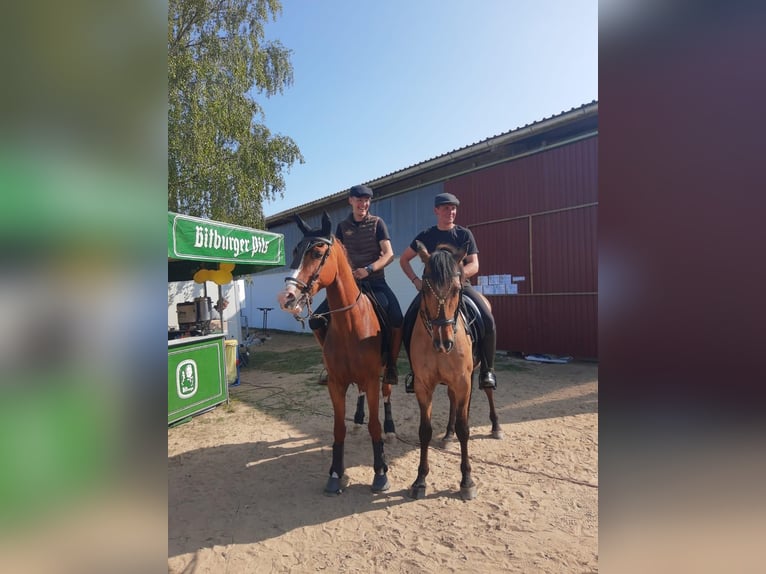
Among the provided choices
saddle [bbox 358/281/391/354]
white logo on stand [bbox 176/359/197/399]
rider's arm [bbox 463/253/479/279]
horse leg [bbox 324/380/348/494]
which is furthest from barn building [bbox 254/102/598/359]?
white logo on stand [bbox 176/359/197/399]

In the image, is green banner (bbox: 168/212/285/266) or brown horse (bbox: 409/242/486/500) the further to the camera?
green banner (bbox: 168/212/285/266)

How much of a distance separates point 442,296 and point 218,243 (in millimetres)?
4109

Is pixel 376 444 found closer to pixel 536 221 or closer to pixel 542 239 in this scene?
pixel 542 239

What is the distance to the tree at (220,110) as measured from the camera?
9.89 metres

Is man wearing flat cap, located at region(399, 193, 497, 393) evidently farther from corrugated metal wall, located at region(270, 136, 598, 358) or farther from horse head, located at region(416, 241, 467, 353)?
corrugated metal wall, located at region(270, 136, 598, 358)

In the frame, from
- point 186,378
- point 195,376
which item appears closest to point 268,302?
point 195,376

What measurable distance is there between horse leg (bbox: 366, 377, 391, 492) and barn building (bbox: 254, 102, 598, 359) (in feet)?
22.8

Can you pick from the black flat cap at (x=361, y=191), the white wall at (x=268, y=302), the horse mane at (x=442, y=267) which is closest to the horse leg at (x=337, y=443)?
the horse mane at (x=442, y=267)

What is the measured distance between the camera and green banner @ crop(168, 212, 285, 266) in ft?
16.7

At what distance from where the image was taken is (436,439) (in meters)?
4.60
